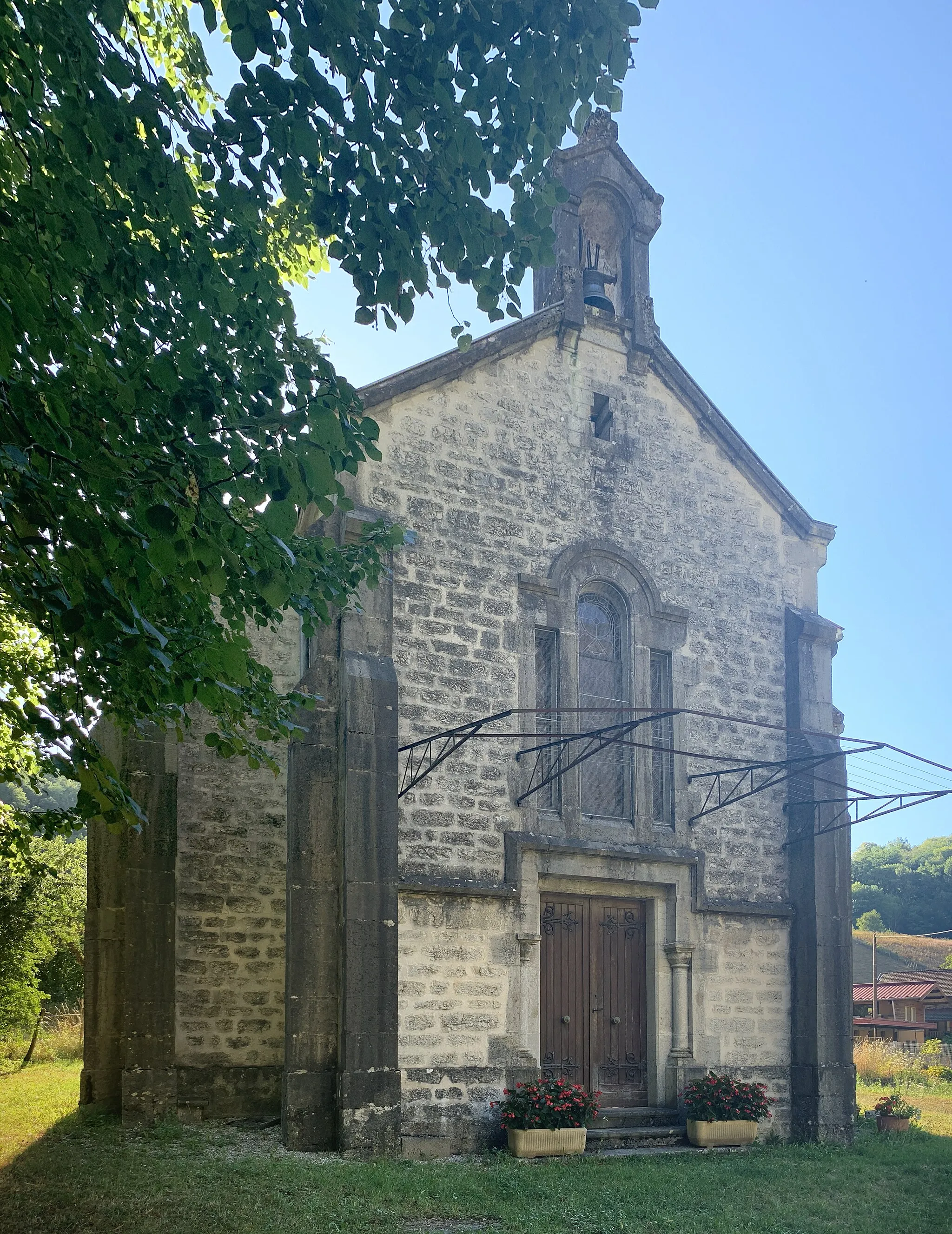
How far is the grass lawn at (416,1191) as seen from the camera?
878cm

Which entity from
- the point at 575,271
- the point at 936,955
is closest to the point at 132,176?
the point at 575,271

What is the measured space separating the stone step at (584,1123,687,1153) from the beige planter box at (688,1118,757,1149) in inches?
6.4

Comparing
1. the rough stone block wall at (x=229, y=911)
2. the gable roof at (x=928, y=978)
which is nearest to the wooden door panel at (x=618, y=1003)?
the rough stone block wall at (x=229, y=911)

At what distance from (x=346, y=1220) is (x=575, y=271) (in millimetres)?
11081

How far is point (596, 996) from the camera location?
551 inches

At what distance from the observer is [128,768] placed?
41.9 feet

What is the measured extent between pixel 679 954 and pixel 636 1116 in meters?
1.87

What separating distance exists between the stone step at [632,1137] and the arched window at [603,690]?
337cm

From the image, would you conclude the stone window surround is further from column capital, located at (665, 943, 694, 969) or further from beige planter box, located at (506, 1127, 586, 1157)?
beige planter box, located at (506, 1127, 586, 1157)

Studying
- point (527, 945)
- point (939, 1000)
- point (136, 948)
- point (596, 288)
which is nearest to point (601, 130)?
point (596, 288)

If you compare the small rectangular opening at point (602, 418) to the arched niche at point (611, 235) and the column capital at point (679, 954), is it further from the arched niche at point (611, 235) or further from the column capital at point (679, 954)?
the column capital at point (679, 954)

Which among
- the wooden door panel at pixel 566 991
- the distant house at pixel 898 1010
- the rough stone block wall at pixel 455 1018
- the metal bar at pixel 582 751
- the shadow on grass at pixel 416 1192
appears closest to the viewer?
the shadow on grass at pixel 416 1192

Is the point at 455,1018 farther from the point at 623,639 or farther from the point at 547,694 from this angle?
the point at 623,639

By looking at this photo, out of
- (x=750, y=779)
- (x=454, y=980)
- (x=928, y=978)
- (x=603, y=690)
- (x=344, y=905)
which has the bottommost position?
(x=928, y=978)
